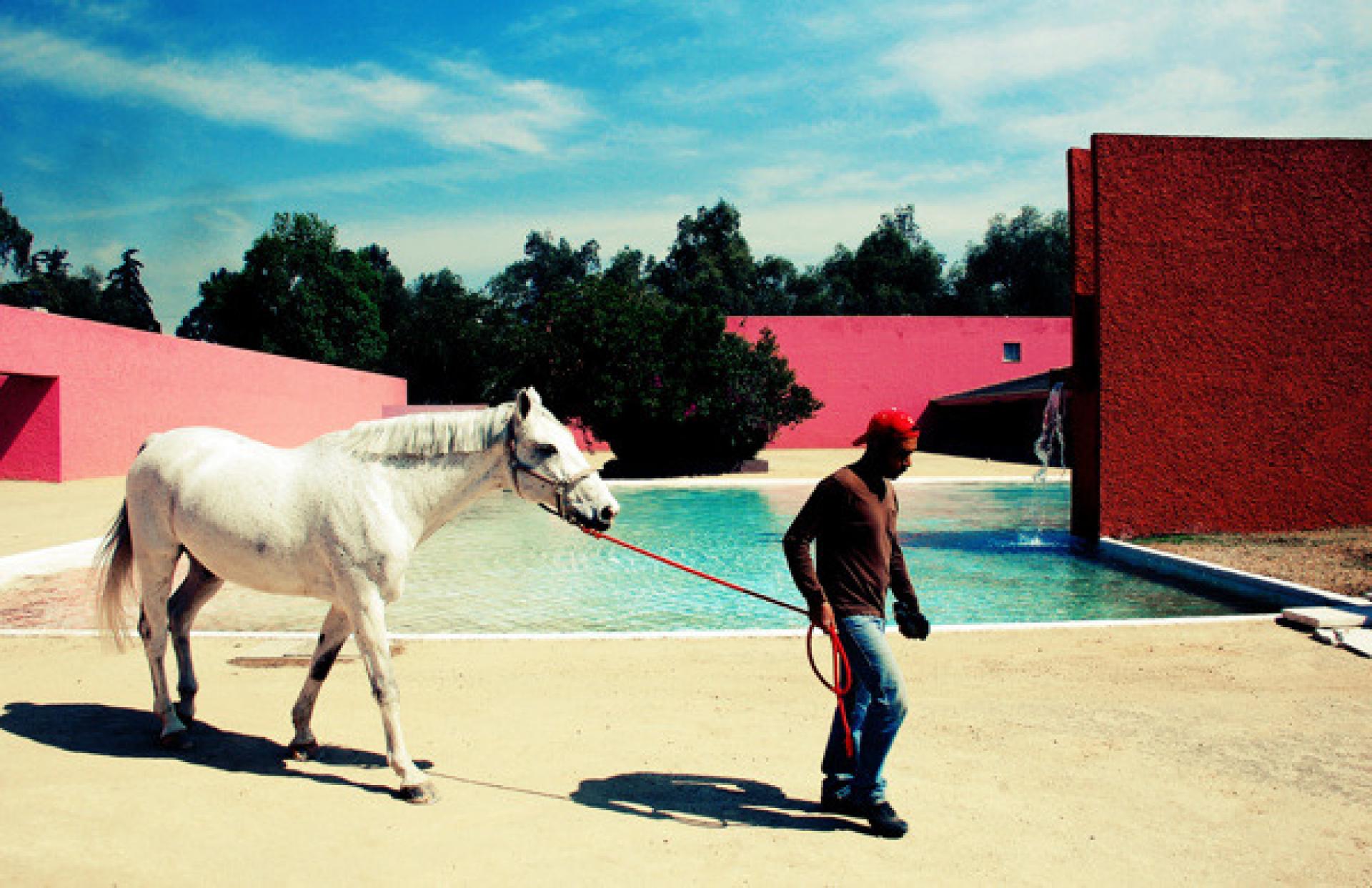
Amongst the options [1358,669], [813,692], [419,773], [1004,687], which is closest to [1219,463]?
[1358,669]

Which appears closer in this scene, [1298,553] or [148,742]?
[148,742]

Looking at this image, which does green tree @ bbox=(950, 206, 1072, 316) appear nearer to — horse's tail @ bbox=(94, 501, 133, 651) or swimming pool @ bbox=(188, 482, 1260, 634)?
swimming pool @ bbox=(188, 482, 1260, 634)

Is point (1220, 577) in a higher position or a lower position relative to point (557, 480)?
lower

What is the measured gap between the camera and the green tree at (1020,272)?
203 feet

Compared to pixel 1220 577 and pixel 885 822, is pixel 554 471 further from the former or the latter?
pixel 1220 577

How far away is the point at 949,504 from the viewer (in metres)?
17.5

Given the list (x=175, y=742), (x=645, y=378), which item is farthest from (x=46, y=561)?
(x=645, y=378)

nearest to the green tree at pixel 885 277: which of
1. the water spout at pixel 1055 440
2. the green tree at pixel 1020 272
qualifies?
the green tree at pixel 1020 272

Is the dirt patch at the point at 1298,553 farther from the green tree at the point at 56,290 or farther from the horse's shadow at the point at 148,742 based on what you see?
the green tree at the point at 56,290

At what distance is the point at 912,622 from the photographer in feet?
12.4

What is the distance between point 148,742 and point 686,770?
269cm

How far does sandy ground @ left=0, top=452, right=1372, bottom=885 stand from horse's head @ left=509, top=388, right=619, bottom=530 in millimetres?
1244

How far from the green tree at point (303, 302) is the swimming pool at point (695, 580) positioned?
44.4 metres

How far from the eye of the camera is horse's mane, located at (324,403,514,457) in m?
4.13
